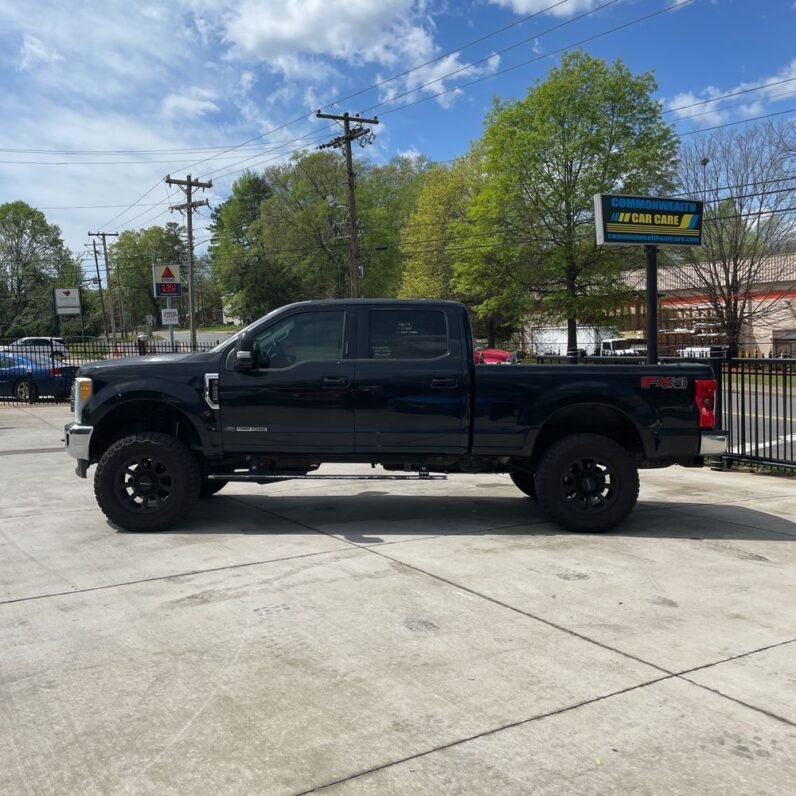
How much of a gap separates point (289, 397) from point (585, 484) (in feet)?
9.11

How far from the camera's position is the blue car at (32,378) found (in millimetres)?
20844

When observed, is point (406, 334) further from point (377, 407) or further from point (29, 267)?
point (29, 267)

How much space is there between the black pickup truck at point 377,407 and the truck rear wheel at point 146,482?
0.04ft

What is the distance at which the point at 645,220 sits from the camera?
11328mm

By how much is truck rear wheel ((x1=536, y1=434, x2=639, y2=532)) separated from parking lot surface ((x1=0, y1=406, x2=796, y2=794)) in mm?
196

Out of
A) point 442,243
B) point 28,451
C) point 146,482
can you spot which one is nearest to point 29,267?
point 442,243

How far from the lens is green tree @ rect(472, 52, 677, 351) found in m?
34.3

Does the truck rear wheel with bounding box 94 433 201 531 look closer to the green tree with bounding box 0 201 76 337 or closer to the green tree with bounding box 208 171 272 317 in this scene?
the green tree with bounding box 208 171 272 317

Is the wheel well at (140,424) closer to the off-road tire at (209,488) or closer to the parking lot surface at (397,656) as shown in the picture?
the parking lot surface at (397,656)

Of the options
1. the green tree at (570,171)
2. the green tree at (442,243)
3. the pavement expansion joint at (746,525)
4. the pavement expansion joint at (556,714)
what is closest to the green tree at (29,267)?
the green tree at (442,243)

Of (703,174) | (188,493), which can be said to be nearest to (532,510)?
(188,493)

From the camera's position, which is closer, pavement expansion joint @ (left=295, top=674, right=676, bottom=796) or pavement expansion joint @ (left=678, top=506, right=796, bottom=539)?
pavement expansion joint @ (left=295, top=674, right=676, bottom=796)

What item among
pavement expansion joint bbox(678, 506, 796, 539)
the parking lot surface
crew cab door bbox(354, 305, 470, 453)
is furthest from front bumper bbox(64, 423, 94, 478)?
pavement expansion joint bbox(678, 506, 796, 539)

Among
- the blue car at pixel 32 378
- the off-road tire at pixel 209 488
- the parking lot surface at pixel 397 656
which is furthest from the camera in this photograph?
the blue car at pixel 32 378
